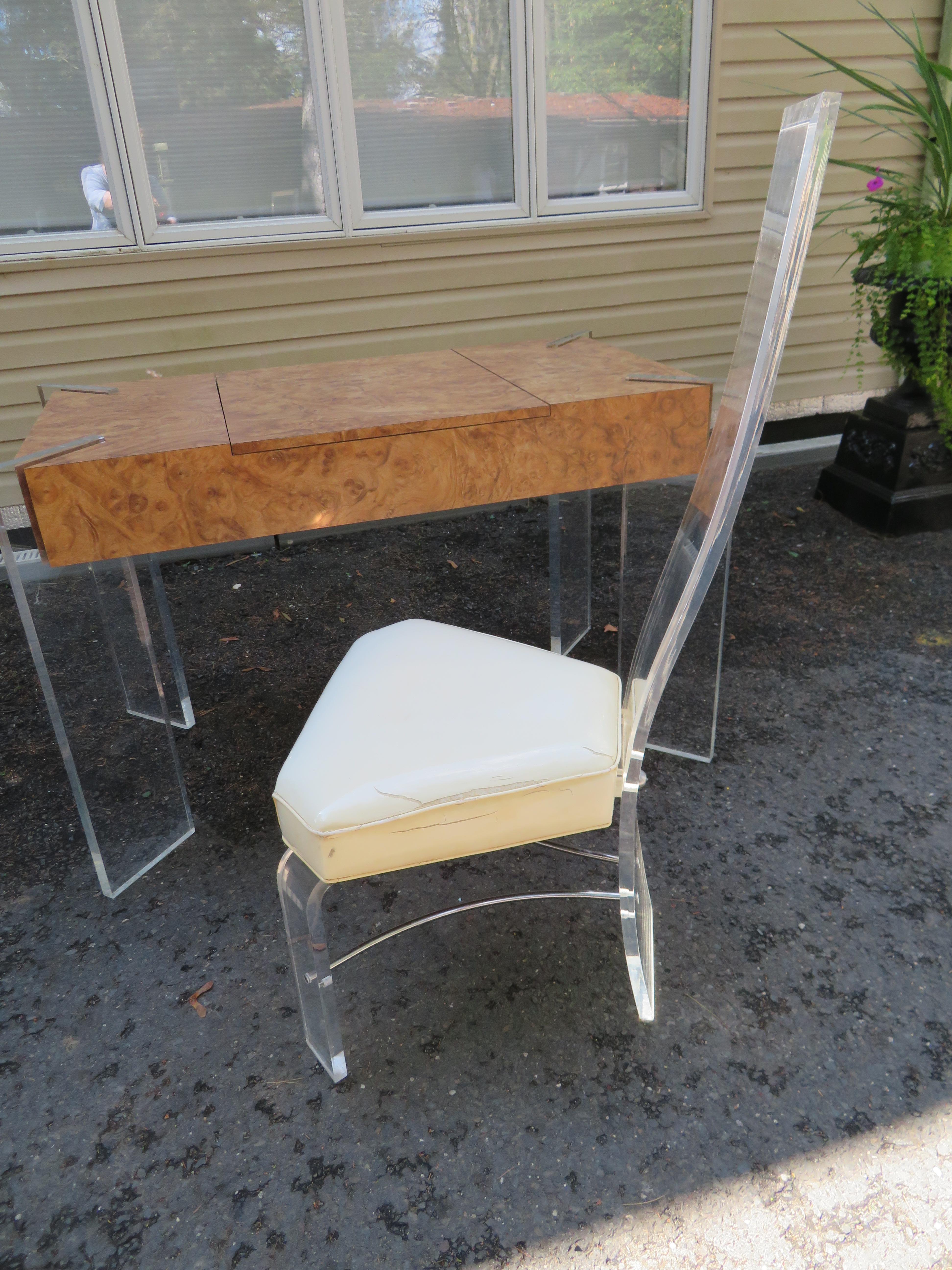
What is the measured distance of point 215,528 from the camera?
1.55m

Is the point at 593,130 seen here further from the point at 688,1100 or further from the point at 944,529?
the point at 688,1100

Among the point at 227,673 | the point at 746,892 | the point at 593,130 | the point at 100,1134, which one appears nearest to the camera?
the point at 100,1134

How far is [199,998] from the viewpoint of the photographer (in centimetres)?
148

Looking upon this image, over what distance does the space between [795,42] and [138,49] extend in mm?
2202

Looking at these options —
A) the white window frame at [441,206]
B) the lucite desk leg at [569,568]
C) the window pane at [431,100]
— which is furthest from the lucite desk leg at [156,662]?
the window pane at [431,100]

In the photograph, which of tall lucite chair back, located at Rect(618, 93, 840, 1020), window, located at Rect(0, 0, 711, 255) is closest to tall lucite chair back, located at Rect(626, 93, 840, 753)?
tall lucite chair back, located at Rect(618, 93, 840, 1020)

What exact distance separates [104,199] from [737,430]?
2686mm

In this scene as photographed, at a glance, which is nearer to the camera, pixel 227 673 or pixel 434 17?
pixel 227 673

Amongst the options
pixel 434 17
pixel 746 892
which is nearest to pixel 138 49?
pixel 434 17

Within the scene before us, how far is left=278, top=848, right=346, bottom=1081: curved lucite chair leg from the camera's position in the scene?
3.94 ft

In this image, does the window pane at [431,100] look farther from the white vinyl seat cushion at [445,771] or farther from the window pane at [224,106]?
the white vinyl seat cushion at [445,771]

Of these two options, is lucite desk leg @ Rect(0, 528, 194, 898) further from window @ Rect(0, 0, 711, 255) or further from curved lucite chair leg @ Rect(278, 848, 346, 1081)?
window @ Rect(0, 0, 711, 255)

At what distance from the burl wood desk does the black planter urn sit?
4.99 feet

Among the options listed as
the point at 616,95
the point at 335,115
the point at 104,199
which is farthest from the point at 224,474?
the point at 616,95
